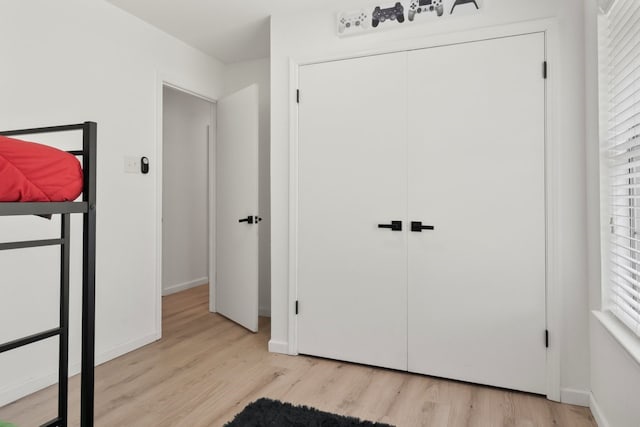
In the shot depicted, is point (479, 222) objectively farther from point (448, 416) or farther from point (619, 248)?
point (448, 416)

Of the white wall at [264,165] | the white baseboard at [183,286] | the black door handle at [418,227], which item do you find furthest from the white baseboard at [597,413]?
the white baseboard at [183,286]

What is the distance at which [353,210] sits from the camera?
2545mm

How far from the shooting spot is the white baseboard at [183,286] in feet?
14.8

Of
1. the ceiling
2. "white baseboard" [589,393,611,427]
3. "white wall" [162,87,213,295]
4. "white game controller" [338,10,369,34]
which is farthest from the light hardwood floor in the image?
the ceiling

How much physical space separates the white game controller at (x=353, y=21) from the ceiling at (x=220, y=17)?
57mm

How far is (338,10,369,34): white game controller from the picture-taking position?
8.15 feet

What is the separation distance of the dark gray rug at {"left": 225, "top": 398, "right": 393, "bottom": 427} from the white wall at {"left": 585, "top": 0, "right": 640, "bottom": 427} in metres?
0.97

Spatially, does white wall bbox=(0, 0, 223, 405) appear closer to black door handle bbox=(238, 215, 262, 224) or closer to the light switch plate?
the light switch plate

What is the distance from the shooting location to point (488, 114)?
2.21 meters

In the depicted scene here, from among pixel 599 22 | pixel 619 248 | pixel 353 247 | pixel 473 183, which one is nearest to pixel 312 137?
pixel 353 247

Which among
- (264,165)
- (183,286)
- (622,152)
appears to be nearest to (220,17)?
(264,165)

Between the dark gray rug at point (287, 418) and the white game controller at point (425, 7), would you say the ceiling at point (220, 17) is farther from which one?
the dark gray rug at point (287, 418)

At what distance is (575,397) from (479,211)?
1.09 metres

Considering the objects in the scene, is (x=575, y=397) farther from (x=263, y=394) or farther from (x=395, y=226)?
(x=263, y=394)
